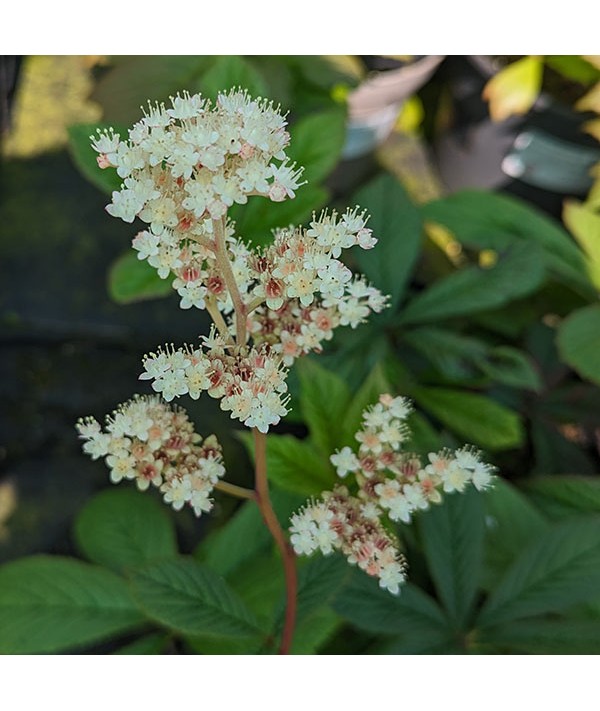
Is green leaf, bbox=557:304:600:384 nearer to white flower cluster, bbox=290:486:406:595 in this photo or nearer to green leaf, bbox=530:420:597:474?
green leaf, bbox=530:420:597:474

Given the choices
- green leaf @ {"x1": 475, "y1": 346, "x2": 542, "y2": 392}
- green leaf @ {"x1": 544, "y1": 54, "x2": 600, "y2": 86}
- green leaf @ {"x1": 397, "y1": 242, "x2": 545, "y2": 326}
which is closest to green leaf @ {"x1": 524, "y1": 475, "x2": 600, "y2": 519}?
green leaf @ {"x1": 475, "y1": 346, "x2": 542, "y2": 392}

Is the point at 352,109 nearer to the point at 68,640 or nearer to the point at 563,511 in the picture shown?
the point at 563,511

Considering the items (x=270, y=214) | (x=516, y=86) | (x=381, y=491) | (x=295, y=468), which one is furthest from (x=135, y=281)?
(x=516, y=86)

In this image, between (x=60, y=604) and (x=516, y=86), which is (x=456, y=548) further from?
(x=516, y=86)

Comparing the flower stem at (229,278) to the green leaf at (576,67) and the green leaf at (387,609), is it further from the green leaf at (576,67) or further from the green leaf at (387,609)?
the green leaf at (576,67)

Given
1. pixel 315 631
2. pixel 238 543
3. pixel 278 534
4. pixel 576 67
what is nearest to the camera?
pixel 278 534

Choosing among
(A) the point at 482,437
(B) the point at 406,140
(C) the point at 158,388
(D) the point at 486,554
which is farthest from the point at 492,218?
(C) the point at 158,388
